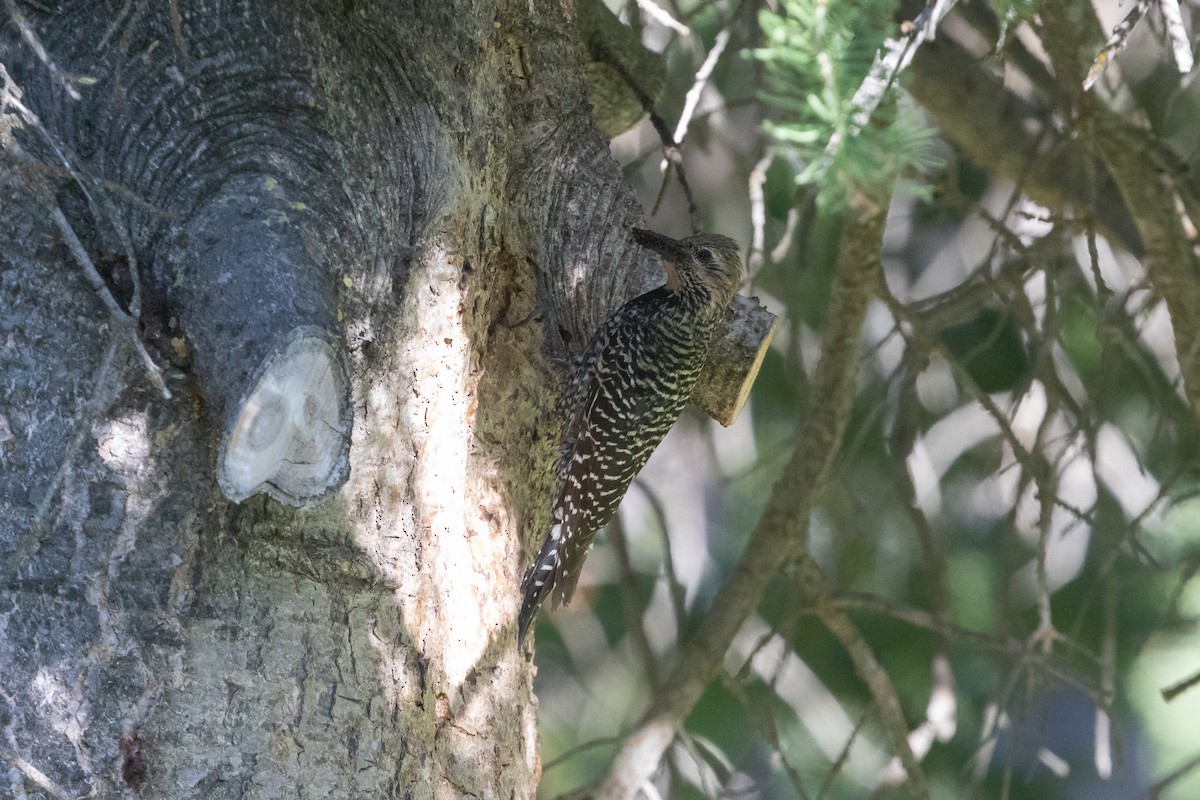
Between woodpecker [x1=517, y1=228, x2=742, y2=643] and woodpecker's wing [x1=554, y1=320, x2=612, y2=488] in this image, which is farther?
woodpecker [x1=517, y1=228, x2=742, y2=643]

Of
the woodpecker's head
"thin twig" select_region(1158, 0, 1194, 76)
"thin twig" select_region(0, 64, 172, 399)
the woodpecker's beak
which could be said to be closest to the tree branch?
the woodpecker's head

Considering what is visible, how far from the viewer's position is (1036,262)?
318cm

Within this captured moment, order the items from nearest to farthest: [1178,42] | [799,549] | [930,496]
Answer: [1178,42] < [799,549] < [930,496]

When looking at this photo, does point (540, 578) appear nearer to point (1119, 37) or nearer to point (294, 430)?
point (294, 430)

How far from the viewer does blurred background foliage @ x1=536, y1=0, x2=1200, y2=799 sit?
134 inches

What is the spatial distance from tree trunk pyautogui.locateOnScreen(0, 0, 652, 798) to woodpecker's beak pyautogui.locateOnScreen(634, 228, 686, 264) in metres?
0.69

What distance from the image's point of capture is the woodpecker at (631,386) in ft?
9.72

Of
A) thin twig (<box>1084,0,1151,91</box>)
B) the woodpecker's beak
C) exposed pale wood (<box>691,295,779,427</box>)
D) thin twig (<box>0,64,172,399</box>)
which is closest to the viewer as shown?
thin twig (<box>0,64,172,399</box>)

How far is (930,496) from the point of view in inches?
174

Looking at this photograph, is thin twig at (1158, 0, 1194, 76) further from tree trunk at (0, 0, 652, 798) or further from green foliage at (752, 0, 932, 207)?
tree trunk at (0, 0, 652, 798)

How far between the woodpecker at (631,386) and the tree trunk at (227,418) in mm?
877

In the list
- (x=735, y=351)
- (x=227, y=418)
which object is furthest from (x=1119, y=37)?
(x=227, y=418)

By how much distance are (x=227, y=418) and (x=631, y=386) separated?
178 cm

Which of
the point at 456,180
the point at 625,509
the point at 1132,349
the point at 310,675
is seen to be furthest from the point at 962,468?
the point at 310,675
